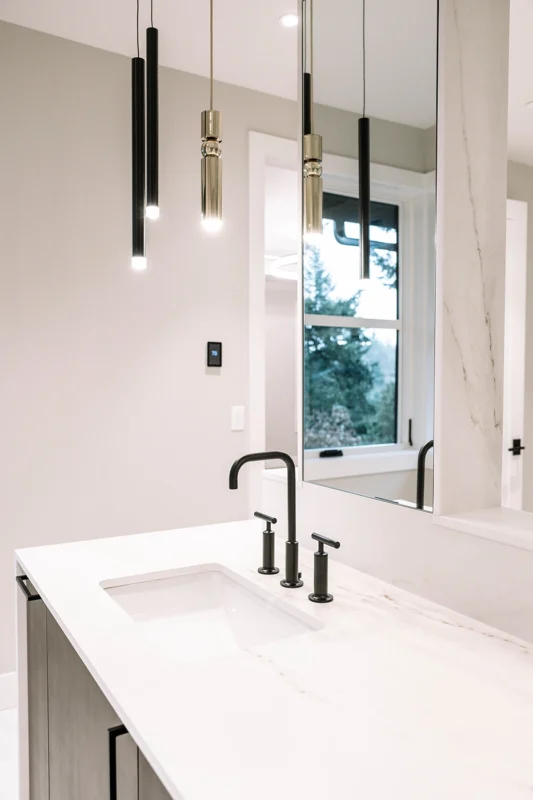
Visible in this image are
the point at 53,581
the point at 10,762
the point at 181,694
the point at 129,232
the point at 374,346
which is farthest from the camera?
the point at 129,232

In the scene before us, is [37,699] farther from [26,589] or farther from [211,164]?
[211,164]

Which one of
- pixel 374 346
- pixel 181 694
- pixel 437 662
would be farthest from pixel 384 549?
pixel 181 694

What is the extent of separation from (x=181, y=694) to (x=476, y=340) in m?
0.82

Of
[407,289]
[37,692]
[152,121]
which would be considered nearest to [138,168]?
[152,121]

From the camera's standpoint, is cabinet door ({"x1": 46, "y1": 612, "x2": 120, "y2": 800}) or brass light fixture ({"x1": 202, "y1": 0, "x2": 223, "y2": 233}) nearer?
cabinet door ({"x1": 46, "y1": 612, "x2": 120, "y2": 800})

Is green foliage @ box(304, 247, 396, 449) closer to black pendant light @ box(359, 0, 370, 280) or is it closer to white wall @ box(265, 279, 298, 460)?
black pendant light @ box(359, 0, 370, 280)

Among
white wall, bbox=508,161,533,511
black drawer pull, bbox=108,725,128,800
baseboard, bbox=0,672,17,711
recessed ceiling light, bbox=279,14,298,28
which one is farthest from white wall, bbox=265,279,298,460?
black drawer pull, bbox=108,725,128,800

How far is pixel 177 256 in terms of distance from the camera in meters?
2.68

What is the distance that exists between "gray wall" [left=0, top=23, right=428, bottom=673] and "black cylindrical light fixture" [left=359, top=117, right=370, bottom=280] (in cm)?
138

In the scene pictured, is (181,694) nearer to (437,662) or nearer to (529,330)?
(437,662)

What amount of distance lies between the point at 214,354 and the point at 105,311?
518mm

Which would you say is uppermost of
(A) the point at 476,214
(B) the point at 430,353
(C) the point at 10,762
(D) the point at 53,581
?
(A) the point at 476,214

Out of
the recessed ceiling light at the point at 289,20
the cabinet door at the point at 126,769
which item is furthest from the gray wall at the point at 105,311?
the cabinet door at the point at 126,769

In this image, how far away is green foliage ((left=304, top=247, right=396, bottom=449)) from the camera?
1.42 meters
